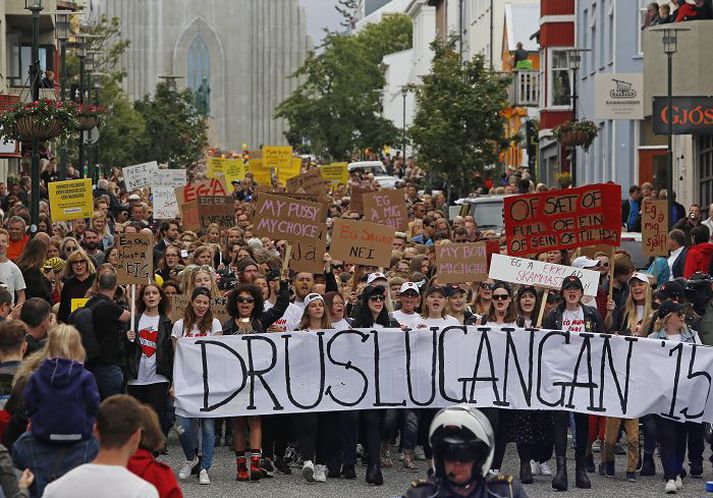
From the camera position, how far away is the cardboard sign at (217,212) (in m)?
27.1

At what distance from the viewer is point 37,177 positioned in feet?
86.2

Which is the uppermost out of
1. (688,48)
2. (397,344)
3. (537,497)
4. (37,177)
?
(688,48)

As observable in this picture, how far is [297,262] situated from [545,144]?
44526 millimetres

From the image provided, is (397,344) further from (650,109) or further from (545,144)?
(545,144)

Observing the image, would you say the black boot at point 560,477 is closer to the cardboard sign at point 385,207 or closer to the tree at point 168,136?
the cardboard sign at point 385,207

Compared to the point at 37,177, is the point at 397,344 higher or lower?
lower

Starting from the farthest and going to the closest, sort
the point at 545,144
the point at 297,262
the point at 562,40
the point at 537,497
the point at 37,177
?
the point at 545,144 → the point at 562,40 → the point at 37,177 → the point at 297,262 → the point at 537,497

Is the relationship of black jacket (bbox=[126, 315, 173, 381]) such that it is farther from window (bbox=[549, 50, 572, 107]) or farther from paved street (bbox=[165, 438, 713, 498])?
window (bbox=[549, 50, 572, 107])

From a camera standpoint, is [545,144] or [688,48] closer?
[688,48]

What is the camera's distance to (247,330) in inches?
587

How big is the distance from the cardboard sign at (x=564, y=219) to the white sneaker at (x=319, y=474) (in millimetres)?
4386

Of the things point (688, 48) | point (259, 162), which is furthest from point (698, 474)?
A: point (259, 162)

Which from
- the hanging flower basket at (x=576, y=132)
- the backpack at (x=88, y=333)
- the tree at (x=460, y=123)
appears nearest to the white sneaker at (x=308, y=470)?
the backpack at (x=88, y=333)

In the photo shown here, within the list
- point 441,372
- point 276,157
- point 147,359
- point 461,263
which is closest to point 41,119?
point 461,263
